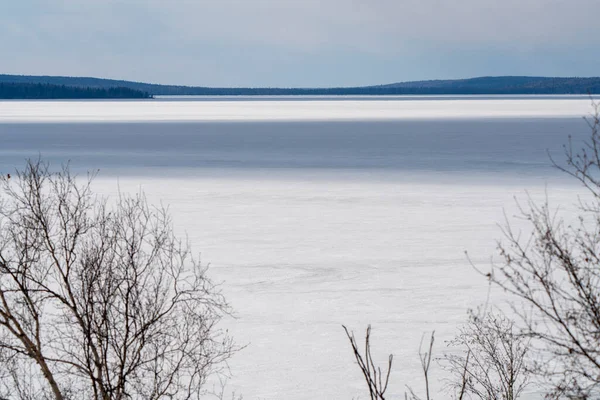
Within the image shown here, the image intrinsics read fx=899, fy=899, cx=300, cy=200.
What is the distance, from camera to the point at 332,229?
1772 centimetres

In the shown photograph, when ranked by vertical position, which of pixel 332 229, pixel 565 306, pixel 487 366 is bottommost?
pixel 487 366

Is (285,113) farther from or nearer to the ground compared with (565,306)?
farther from the ground

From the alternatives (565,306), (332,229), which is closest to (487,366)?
(565,306)

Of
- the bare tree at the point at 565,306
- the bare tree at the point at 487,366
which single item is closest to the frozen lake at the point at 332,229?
the bare tree at the point at 487,366

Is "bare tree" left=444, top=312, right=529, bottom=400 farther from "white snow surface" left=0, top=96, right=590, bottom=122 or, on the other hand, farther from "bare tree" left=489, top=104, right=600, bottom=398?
"white snow surface" left=0, top=96, right=590, bottom=122

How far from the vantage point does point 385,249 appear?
15828 millimetres

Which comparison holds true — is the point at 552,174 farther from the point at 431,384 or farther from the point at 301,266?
the point at 431,384

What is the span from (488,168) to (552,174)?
2.54m

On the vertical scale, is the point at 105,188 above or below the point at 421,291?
above

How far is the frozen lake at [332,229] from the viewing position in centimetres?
1070

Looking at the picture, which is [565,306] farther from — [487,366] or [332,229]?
[332,229]

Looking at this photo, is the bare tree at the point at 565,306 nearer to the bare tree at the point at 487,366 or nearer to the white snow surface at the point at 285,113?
the bare tree at the point at 487,366

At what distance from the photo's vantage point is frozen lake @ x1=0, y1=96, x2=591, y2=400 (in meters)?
10.7

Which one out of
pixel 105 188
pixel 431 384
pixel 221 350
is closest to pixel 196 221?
pixel 105 188
